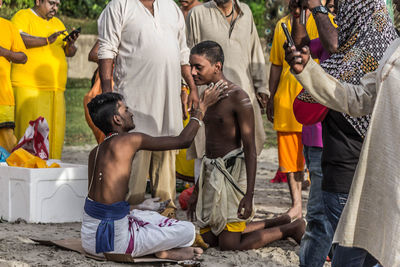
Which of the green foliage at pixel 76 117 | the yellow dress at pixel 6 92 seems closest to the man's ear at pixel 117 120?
the yellow dress at pixel 6 92

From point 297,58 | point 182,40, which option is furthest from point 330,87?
point 182,40

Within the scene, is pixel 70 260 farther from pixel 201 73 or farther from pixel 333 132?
pixel 333 132

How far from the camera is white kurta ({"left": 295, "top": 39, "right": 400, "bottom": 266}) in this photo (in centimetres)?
271

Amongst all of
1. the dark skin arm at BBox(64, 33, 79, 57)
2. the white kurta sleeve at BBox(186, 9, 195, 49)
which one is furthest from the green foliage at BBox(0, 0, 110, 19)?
the white kurta sleeve at BBox(186, 9, 195, 49)

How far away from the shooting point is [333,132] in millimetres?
3367

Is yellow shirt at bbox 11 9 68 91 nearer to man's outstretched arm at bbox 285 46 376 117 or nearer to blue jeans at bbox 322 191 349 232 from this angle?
blue jeans at bbox 322 191 349 232

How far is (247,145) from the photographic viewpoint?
486 cm

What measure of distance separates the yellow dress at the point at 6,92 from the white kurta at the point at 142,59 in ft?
5.96

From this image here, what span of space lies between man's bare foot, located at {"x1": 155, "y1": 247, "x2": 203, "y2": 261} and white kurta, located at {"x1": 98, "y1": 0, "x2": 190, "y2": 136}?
109 cm

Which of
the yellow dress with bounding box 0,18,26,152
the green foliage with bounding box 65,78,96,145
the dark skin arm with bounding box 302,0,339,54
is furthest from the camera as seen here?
the green foliage with bounding box 65,78,96,145

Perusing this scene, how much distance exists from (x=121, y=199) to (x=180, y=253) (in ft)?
1.87

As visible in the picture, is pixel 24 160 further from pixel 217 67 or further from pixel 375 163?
pixel 375 163

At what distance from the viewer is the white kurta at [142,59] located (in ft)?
17.4

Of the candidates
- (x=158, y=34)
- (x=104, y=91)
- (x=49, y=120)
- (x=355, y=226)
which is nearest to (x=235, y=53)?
(x=158, y=34)
